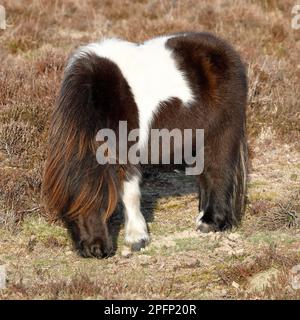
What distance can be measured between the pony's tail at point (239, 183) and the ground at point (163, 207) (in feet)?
0.37

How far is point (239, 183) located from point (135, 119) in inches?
47.0

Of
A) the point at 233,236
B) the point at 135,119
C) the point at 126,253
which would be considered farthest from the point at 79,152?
the point at 233,236

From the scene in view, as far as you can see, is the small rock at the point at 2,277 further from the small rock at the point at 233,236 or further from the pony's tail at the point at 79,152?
the small rock at the point at 233,236

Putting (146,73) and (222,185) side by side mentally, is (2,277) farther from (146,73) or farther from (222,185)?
(222,185)

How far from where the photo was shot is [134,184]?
456cm

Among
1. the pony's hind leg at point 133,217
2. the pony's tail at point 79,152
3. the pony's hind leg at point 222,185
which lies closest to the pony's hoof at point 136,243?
the pony's hind leg at point 133,217

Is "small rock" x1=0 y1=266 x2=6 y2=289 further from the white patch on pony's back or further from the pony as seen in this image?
the white patch on pony's back

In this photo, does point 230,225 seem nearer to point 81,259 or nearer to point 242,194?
point 242,194

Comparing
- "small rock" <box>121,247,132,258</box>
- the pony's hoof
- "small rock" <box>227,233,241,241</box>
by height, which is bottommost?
"small rock" <box>227,233,241,241</box>

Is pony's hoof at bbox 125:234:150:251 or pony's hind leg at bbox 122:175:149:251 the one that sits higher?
pony's hind leg at bbox 122:175:149:251

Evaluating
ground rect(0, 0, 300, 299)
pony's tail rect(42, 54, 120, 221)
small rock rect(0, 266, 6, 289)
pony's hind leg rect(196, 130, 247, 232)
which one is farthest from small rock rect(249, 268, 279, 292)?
small rock rect(0, 266, 6, 289)

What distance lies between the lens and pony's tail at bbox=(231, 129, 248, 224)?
515 cm

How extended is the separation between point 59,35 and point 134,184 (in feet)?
18.2

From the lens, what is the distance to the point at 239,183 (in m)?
5.25
